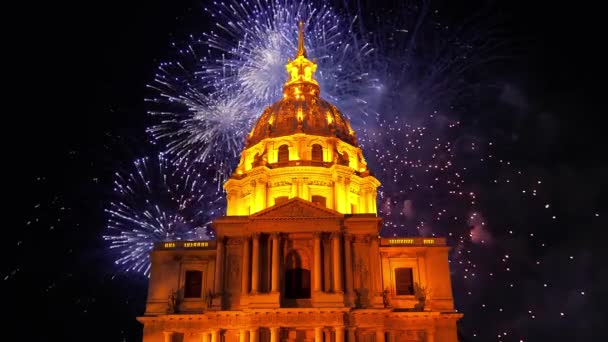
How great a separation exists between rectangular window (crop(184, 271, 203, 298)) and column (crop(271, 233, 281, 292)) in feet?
20.3

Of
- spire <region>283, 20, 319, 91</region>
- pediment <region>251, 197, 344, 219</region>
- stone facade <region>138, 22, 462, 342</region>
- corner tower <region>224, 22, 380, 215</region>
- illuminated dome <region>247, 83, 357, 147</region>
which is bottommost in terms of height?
stone facade <region>138, 22, 462, 342</region>

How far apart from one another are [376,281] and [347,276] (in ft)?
6.99

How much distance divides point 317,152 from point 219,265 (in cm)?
1663

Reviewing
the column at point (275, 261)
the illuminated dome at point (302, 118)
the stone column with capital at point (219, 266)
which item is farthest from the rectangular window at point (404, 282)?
the illuminated dome at point (302, 118)

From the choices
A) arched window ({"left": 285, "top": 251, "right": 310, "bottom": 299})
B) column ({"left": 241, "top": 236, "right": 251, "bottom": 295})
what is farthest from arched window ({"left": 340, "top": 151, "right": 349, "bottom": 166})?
column ({"left": 241, "top": 236, "right": 251, "bottom": 295})

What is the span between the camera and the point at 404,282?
4931 centimetres

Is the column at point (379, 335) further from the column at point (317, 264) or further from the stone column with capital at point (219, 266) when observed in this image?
the stone column with capital at point (219, 266)

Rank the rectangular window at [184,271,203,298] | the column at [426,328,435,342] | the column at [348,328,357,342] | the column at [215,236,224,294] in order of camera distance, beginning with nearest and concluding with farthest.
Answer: the column at [348,328,357,342] < the column at [426,328,435,342] < the column at [215,236,224,294] < the rectangular window at [184,271,203,298]

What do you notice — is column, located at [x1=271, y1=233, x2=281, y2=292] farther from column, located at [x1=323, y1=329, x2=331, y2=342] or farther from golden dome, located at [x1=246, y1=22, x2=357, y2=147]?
golden dome, located at [x1=246, y1=22, x2=357, y2=147]

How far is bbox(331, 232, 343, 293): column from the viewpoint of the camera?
46.6 m

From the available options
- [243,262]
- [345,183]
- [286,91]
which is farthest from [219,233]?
[286,91]

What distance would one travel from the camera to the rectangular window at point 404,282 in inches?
1928

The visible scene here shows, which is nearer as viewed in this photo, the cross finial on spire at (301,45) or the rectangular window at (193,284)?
the rectangular window at (193,284)

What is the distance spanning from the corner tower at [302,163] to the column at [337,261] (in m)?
6.87
